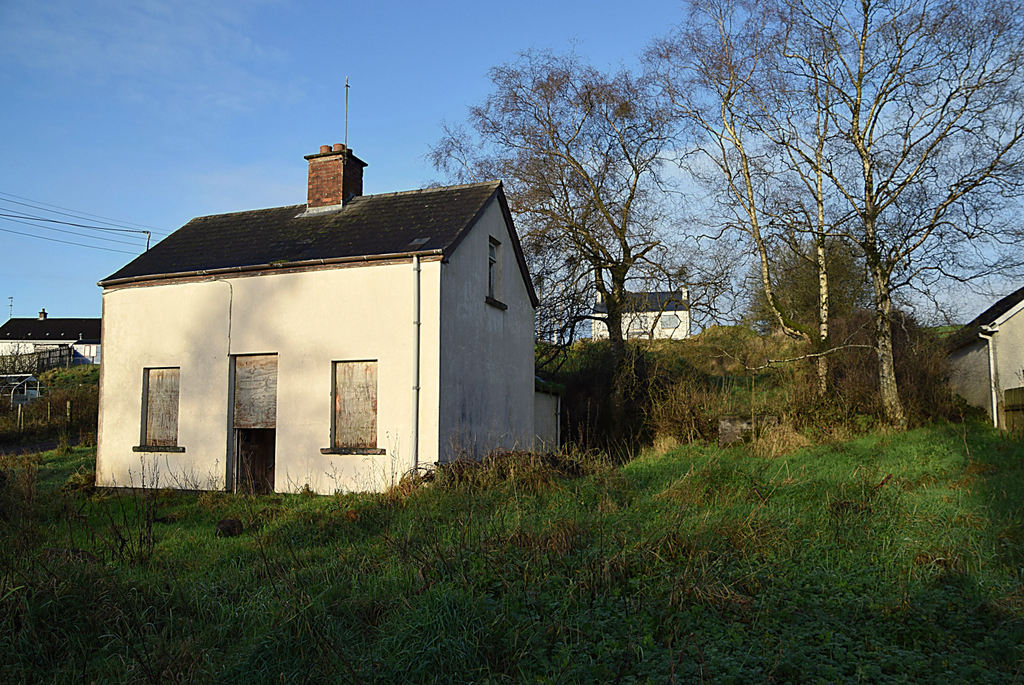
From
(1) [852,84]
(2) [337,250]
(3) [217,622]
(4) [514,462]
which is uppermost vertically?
(1) [852,84]

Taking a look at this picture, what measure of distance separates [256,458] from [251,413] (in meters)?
1.07

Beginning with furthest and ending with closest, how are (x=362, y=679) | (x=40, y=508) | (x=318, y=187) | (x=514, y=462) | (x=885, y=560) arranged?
(x=318, y=187) → (x=514, y=462) → (x=40, y=508) → (x=885, y=560) → (x=362, y=679)

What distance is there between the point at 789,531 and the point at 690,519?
1.02m

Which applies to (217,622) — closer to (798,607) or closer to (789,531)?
(798,607)

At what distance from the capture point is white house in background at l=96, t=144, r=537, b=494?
13031 millimetres

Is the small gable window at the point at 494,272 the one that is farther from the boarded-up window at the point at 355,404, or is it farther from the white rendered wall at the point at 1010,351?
the white rendered wall at the point at 1010,351

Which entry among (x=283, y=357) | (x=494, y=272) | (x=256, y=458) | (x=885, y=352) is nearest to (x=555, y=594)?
(x=283, y=357)

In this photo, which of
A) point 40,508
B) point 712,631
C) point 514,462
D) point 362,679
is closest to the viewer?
point 362,679

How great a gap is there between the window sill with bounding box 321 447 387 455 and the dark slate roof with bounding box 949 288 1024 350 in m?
14.9

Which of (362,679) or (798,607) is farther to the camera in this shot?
(798,607)

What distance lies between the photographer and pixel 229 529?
9.61m

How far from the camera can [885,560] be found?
21.8 ft

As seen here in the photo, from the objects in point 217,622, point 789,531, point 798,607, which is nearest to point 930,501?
point 789,531

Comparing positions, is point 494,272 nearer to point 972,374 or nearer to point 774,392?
point 774,392
